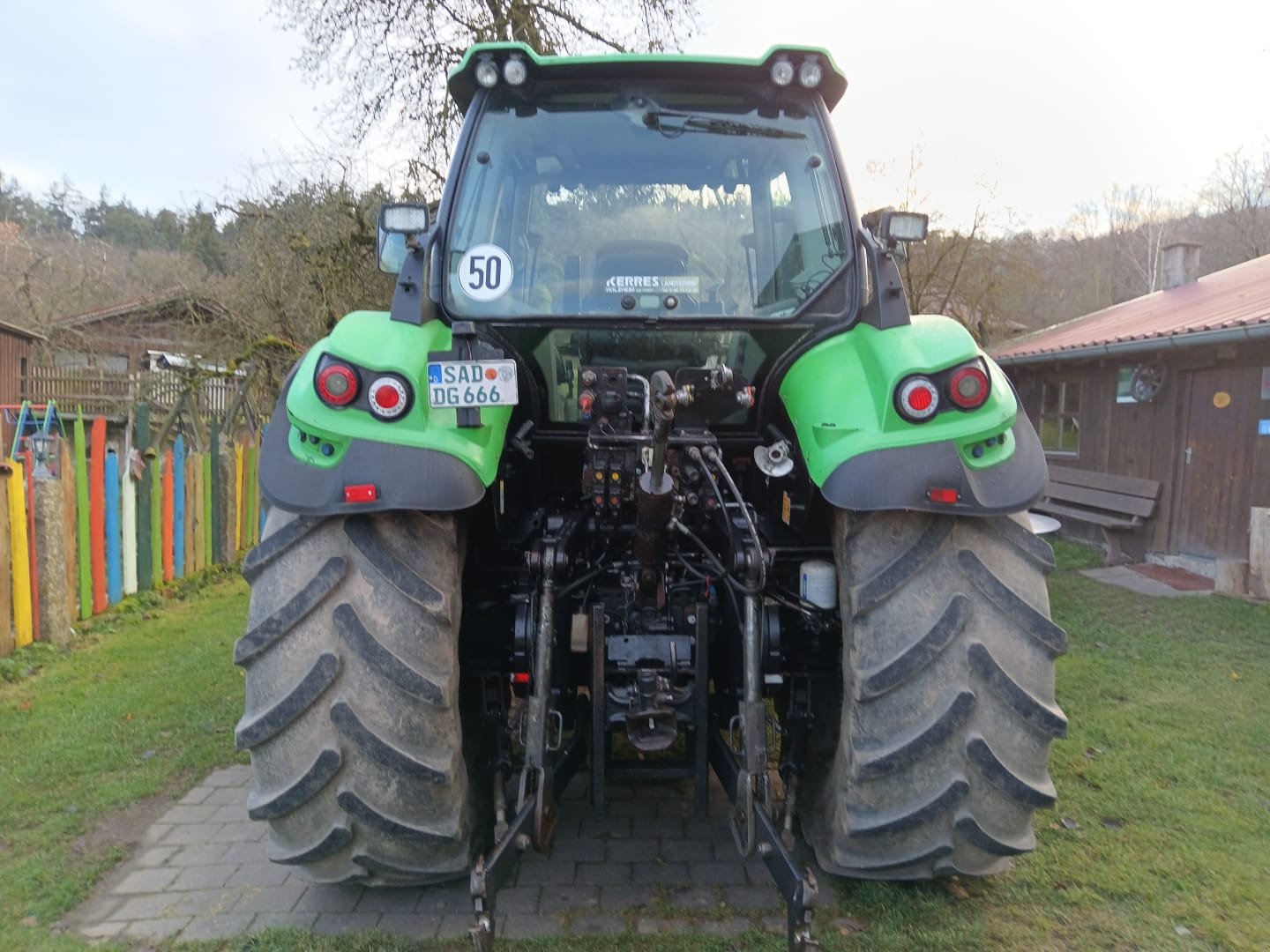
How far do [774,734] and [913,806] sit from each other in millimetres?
1709

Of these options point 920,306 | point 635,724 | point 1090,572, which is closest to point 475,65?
point 635,724

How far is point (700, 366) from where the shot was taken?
2.92 m

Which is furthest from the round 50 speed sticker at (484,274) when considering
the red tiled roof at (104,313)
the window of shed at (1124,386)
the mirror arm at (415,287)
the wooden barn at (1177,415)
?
the red tiled roof at (104,313)

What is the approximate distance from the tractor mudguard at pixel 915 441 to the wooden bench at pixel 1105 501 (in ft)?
28.1

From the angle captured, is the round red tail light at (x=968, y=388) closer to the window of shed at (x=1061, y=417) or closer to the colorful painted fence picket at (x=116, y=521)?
the colorful painted fence picket at (x=116, y=521)

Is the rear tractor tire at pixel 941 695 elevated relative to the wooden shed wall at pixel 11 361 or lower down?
lower down

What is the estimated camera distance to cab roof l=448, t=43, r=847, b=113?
9.46ft

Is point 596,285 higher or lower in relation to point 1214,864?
higher

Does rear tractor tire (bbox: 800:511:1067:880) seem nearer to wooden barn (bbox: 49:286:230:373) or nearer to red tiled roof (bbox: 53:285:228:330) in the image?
red tiled roof (bbox: 53:285:228:330)

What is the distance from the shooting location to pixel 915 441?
238 cm

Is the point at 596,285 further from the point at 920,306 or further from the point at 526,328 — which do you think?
the point at 920,306

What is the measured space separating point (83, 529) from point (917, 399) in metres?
6.51

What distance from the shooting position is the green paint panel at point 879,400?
7.89 ft

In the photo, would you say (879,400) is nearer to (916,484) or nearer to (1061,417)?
(916,484)
